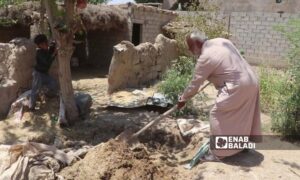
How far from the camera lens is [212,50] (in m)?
4.29

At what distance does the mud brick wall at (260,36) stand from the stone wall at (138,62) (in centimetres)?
332

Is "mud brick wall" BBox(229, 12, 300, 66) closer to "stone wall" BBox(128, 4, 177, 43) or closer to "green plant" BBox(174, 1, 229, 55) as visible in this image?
"green plant" BBox(174, 1, 229, 55)

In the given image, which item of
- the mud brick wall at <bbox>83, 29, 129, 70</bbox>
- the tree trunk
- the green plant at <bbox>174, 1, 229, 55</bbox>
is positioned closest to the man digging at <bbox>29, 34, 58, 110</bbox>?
the tree trunk

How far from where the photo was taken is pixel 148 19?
515 inches

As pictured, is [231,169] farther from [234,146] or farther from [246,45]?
[246,45]

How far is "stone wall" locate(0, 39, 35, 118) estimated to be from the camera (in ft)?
21.0

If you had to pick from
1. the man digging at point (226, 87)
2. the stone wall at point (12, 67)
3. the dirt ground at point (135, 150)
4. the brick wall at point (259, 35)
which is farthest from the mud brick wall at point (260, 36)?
the man digging at point (226, 87)

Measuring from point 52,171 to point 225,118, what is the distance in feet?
6.63

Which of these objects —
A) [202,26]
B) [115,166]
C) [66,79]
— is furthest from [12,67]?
[202,26]

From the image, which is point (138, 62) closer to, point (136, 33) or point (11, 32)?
point (136, 33)

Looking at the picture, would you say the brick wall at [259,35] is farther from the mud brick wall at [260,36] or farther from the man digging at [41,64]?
the man digging at [41,64]

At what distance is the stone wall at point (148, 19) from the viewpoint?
12.5m

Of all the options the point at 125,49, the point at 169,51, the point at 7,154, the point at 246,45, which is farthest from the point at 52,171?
the point at 246,45

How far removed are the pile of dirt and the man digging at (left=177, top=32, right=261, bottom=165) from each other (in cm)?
68
